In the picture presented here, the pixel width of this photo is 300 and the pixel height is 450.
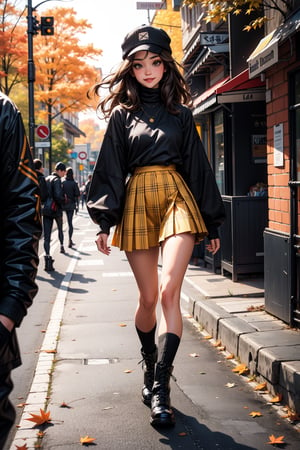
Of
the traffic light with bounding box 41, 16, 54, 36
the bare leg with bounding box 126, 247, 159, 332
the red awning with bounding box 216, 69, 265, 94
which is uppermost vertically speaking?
the traffic light with bounding box 41, 16, 54, 36

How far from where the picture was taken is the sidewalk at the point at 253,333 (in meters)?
4.73

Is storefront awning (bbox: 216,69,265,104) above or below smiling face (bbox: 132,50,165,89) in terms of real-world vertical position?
above

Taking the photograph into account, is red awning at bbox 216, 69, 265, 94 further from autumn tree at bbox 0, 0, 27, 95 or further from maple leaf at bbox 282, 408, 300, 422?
autumn tree at bbox 0, 0, 27, 95

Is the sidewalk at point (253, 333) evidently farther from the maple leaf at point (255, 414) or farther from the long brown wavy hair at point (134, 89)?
the long brown wavy hair at point (134, 89)

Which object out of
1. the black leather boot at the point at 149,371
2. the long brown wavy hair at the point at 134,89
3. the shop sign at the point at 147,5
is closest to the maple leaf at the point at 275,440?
the black leather boot at the point at 149,371

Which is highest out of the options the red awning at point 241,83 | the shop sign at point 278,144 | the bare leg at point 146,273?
the red awning at point 241,83

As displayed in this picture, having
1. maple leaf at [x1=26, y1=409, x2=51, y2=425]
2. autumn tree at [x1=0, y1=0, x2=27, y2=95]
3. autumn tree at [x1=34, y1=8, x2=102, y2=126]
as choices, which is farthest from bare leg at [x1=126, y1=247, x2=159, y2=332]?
autumn tree at [x1=34, y1=8, x2=102, y2=126]

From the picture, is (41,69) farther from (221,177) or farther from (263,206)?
(263,206)

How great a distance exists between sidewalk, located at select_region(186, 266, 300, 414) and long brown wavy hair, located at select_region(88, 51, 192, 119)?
1.86 metres

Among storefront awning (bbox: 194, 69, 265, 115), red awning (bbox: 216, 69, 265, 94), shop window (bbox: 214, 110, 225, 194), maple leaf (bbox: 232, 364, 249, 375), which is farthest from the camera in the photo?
shop window (bbox: 214, 110, 225, 194)

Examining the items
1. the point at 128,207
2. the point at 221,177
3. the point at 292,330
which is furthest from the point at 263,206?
the point at 128,207

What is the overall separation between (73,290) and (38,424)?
20.2 ft

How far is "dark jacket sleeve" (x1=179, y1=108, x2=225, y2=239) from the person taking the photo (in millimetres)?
4258

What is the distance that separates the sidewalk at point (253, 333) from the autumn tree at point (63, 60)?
1230 inches
